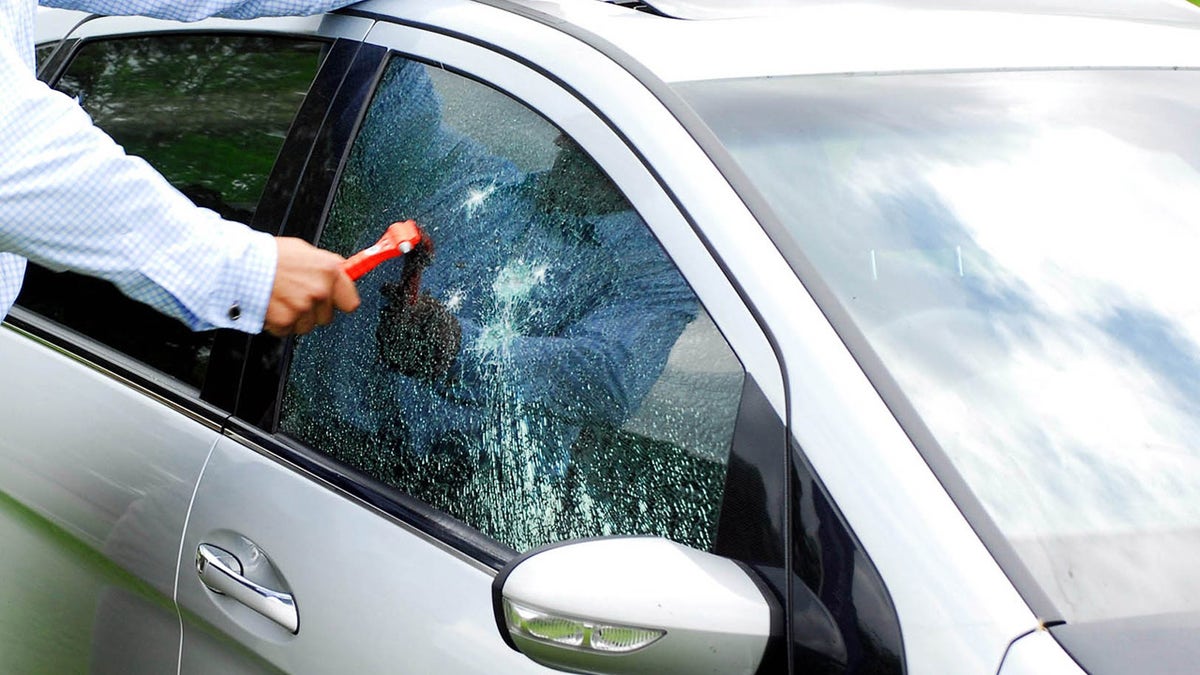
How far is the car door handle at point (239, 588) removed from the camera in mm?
1844

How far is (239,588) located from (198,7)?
953 millimetres

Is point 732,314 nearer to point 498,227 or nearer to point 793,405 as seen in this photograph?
point 793,405

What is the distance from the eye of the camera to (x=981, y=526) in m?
1.37

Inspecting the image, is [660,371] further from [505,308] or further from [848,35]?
[848,35]

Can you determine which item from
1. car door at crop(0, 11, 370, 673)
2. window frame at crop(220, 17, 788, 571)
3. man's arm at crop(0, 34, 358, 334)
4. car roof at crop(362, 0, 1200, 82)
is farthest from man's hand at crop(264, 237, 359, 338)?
car roof at crop(362, 0, 1200, 82)

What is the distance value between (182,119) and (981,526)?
5.09 ft

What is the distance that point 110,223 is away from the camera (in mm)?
1749

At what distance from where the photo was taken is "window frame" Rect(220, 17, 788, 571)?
1.48 metres

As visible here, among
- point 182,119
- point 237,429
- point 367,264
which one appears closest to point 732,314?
point 367,264

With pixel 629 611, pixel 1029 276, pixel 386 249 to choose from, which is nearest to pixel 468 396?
pixel 386 249

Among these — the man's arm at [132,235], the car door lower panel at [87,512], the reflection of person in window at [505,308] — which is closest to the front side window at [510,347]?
the reflection of person in window at [505,308]

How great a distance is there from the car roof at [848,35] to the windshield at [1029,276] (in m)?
0.04

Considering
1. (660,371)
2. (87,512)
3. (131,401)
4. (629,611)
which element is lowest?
(87,512)

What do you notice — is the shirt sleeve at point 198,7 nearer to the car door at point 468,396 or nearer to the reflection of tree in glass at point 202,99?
the reflection of tree in glass at point 202,99
